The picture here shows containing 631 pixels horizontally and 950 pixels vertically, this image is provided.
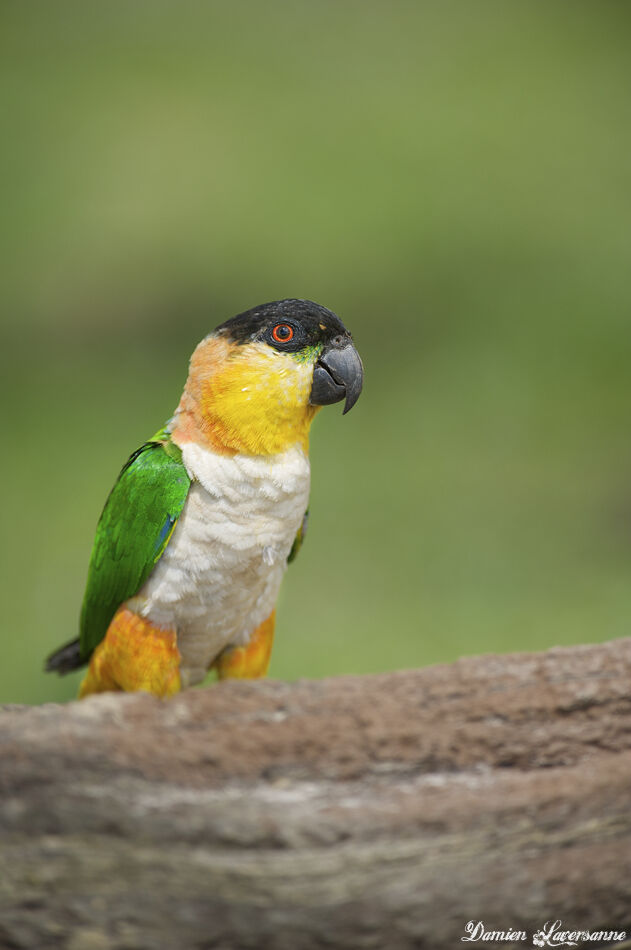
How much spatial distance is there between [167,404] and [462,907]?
A: 4.73 m

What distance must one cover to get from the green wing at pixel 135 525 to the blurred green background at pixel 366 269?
8.20 feet

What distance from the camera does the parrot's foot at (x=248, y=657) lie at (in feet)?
9.00

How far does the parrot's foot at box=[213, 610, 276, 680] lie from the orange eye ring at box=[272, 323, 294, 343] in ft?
2.98

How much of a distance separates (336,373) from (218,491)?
49cm

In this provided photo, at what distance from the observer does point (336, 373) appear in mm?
2457

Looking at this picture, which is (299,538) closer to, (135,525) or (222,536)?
(222,536)

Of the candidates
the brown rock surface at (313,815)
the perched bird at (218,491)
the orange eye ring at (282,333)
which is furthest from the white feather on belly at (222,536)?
the brown rock surface at (313,815)

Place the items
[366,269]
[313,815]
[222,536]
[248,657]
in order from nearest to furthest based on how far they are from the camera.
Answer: [313,815]
[222,536]
[248,657]
[366,269]

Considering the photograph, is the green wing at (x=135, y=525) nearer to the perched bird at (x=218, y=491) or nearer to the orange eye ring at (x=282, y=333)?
the perched bird at (x=218, y=491)

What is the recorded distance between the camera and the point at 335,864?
1.74 metres
